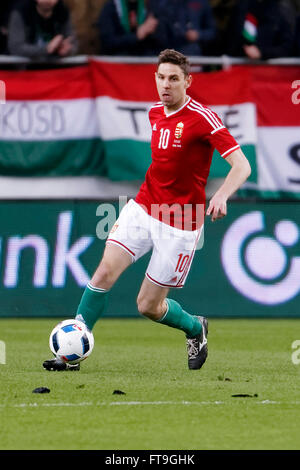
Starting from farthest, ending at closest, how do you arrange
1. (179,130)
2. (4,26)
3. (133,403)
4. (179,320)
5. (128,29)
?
1. (4,26)
2. (128,29)
3. (179,320)
4. (179,130)
5. (133,403)

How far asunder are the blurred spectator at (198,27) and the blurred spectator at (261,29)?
12.1 inches

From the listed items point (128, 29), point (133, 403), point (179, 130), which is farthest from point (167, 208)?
point (128, 29)

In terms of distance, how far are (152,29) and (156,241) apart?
609 cm

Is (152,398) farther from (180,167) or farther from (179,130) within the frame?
(179,130)

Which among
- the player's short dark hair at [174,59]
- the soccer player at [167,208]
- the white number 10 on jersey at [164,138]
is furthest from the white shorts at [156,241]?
the player's short dark hair at [174,59]

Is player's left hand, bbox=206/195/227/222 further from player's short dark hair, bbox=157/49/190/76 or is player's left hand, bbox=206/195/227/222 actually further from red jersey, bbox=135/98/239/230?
player's short dark hair, bbox=157/49/190/76

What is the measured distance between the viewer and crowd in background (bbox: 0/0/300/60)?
13.4 m

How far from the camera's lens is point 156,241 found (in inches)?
318

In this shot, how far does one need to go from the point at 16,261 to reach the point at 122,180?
65.1 inches

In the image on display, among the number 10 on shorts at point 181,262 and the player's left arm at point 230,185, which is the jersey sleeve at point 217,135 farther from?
the number 10 on shorts at point 181,262

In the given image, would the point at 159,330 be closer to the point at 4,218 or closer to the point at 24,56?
the point at 4,218

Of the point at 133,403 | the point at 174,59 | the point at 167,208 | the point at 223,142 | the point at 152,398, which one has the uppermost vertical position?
the point at 174,59

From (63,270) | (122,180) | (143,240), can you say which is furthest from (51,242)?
(143,240)

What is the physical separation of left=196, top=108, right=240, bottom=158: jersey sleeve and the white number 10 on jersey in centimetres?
27
